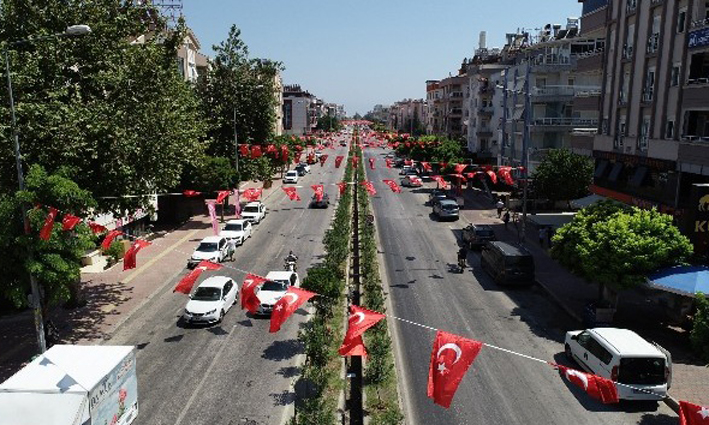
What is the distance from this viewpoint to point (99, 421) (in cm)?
1361

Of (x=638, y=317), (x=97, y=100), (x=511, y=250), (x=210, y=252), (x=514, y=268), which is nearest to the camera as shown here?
(x=97, y=100)

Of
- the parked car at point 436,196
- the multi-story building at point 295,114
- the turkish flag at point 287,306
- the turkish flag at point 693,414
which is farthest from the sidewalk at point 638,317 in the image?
the multi-story building at point 295,114

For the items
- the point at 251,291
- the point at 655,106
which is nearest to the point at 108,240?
the point at 251,291

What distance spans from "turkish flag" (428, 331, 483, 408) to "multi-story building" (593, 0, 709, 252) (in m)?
14.8

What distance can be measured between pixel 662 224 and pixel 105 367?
20742 millimetres

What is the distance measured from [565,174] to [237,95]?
29.6 meters

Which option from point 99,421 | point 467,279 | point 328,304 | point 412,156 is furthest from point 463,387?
point 412,156

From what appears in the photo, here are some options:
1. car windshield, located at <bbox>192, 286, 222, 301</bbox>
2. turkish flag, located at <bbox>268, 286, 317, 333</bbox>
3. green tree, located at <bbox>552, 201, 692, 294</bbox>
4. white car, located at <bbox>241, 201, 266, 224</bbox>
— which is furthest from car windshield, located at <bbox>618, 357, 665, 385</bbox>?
white car, located at <bbox>241, 201, 266, 224</bbox>

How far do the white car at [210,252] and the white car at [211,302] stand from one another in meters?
8.13

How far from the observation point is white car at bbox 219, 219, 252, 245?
4006cm

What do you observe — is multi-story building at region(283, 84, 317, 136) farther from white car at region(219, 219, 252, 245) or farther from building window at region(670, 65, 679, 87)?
building window at region(670, 65, 679, 87)

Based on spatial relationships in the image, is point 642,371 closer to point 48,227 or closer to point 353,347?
point 353,347

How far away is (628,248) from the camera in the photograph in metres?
21.8

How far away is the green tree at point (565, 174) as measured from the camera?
46156 millimetres
